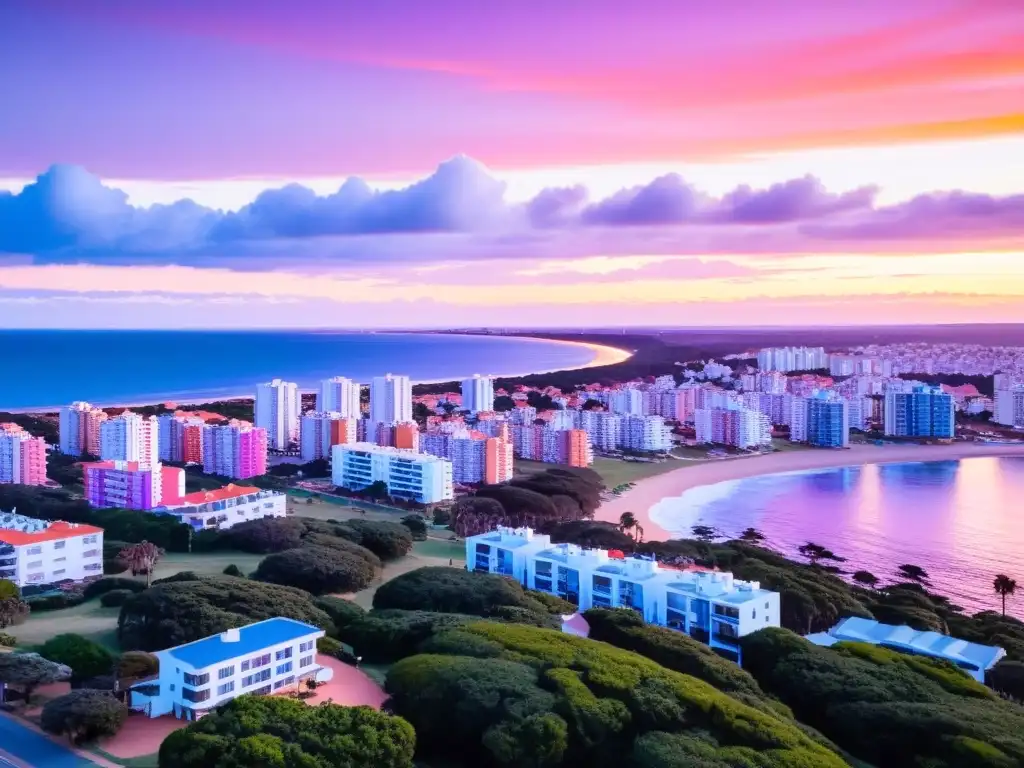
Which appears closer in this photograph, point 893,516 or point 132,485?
point 132,485

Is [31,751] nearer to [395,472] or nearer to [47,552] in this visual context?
[47,552]

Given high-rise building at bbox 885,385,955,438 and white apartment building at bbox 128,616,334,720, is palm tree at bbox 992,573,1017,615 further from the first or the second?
high-rise building at bbox 885,385,955,438

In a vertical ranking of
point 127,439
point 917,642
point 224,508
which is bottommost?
point 917,642

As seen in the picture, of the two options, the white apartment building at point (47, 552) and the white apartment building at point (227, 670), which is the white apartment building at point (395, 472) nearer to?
the white apartment building at point (47, 552)

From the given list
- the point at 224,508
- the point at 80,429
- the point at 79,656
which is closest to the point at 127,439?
the point at 80,429

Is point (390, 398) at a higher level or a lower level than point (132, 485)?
higher

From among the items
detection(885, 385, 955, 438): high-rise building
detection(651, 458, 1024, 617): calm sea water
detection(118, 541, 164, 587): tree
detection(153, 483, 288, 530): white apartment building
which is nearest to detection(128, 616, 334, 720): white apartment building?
detection(118, 541, 164, 587): tree

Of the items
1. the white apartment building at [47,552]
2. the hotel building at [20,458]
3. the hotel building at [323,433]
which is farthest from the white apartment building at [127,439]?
the white apartment building at [47,552]
